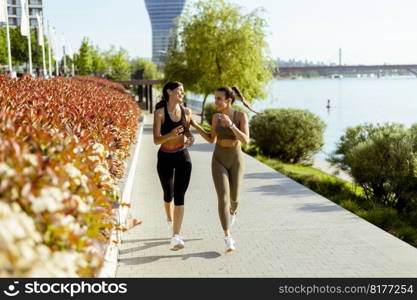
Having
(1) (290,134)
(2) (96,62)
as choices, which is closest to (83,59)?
(2) (96,62)

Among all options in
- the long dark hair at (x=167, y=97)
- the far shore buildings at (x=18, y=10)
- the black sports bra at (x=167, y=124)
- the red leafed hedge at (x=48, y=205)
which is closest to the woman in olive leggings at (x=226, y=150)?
the long dark hair at (x=167, y=97)

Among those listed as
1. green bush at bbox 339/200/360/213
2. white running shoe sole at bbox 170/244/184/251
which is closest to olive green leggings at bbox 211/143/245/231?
white running shoe sole at bbox 170/244/184/251

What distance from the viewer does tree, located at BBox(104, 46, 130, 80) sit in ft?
229

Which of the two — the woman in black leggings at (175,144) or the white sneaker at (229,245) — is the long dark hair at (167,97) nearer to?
the woman in black leggings at (175,144)

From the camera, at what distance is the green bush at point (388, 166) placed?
31.7ft

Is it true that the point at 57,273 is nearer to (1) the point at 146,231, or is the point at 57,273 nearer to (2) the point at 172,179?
(2) the point at 172,179

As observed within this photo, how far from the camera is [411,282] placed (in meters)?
4.95

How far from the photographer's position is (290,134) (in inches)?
691

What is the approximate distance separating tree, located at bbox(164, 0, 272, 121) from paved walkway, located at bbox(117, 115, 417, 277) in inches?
683

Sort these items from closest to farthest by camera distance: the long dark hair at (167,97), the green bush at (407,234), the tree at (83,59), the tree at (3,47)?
the long dark hair at (167,97) → the green bush at (407,234) → the tree at (3,47) → the tree at (83,59)

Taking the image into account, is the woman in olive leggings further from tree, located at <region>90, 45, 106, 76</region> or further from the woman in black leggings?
tree, located at <region>90, 45, 106, 76</region>

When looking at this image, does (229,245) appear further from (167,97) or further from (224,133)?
(167,97)

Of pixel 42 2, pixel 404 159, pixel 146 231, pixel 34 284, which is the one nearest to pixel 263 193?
pixel 404 159

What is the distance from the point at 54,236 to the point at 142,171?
9958 mm
